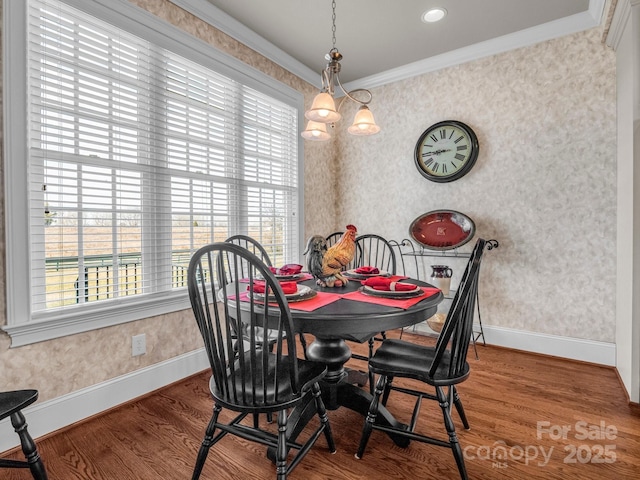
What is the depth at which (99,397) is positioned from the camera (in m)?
2.00

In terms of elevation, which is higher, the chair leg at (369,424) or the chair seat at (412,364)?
the chair seat at (412,364)

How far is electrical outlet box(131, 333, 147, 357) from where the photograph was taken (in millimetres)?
2182

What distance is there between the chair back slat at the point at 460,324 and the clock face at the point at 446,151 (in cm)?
194

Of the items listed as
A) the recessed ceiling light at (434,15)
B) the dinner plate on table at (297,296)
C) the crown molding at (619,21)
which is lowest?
the dinner plate on table at (297,296)

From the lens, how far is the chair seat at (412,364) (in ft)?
4.73

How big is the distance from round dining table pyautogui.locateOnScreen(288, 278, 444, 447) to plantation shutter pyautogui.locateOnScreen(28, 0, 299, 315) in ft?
3.82

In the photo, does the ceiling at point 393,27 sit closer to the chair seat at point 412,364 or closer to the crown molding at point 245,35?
the crown molding at point 245,35

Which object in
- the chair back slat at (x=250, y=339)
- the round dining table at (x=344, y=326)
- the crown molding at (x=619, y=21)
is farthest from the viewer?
the crown molding at (x=619, y=21)

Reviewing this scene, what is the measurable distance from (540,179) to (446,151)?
847 mm

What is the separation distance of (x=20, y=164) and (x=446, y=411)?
2.33 meters

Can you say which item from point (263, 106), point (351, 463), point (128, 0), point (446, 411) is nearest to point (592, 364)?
point (446, 411)

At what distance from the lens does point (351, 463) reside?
156 cm

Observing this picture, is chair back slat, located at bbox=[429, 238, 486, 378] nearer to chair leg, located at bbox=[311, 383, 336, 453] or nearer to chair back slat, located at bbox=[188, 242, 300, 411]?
chair leg, located at bbox=[311, 383, 336, 453]

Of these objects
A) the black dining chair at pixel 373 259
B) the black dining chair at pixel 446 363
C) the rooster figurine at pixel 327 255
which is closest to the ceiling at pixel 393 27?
the black dining chair at pixel 373 259
